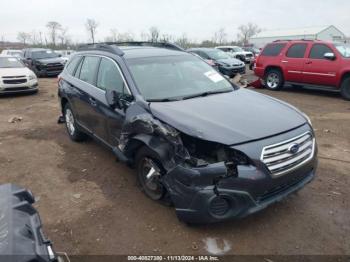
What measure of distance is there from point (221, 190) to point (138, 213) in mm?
1215

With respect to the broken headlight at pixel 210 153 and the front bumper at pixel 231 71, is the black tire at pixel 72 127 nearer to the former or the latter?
the broken headlight at pixel 210 153

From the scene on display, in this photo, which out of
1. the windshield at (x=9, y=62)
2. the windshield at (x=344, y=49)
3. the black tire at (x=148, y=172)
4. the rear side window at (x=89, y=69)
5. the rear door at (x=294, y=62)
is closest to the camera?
the black tire at (x=148, y=172)

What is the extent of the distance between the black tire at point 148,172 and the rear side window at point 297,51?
8854 millimetres

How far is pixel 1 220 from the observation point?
191 cm

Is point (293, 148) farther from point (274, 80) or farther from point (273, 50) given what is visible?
point (273, 50)

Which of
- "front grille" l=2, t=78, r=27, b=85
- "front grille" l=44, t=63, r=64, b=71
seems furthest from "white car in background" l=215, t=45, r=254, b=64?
"front grille" l=2, t=78, r=27, b=85

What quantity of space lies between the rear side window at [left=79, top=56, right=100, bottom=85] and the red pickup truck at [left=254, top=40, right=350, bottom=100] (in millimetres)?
7663

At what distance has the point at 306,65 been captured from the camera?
1086 cm

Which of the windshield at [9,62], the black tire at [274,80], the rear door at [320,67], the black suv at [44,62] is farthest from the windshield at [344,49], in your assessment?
the black suv at [44,62]

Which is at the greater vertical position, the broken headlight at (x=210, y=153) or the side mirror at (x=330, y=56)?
the side mirror at (x=330, y=56)

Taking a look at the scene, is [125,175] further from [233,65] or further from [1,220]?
[233,65]

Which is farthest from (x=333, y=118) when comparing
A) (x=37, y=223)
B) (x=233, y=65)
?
(x=233, y=65)

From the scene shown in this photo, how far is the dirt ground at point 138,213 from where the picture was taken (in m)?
3.33

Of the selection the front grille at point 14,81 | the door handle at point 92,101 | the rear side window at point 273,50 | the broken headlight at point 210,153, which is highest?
the rear side window at point 273,50
